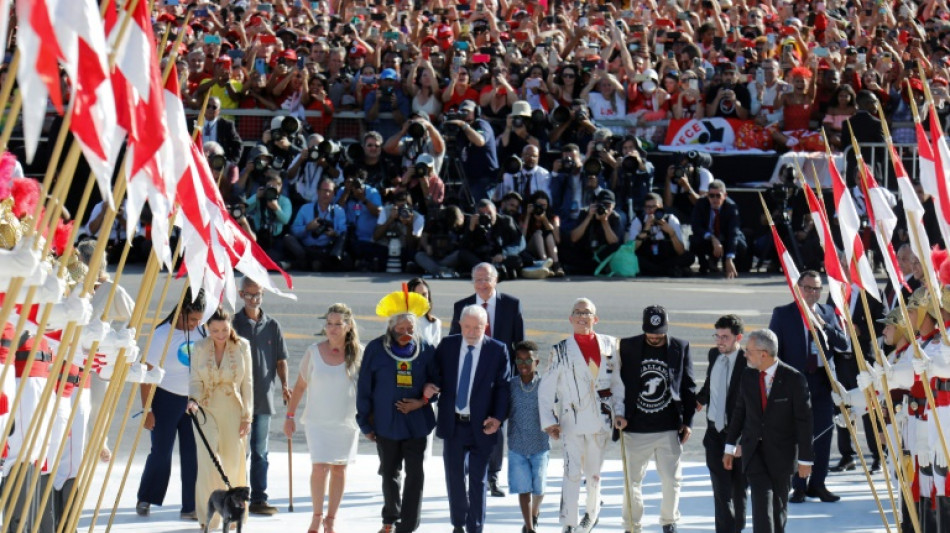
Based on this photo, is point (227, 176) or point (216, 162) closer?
point (216, 162)

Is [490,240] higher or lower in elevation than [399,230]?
lower

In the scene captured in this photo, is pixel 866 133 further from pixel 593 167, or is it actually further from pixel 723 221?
pixel 593 167

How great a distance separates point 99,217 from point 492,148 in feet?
15.7

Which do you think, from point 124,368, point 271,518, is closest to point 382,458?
point 271,518

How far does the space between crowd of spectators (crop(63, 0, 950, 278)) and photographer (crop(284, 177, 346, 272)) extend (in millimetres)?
21

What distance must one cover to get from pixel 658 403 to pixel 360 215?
9.91 meters

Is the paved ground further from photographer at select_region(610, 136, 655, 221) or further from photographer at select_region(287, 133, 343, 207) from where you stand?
photographer at select_region(287, 133, 343, 207)

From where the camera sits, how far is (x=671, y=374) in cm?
1147

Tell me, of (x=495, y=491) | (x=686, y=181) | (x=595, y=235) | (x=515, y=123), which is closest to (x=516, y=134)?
(x=515, y=123)

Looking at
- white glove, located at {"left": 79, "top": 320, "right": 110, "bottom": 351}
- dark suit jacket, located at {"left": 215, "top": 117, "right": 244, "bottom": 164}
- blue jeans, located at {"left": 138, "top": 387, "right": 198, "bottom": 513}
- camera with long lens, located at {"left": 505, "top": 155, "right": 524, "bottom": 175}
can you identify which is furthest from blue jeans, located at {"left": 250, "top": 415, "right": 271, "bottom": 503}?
dark suit jacket, located at {"left": 215, "top": 117, "right": 244, "bottom": 164}

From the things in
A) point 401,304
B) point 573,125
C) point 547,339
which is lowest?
point 401,304

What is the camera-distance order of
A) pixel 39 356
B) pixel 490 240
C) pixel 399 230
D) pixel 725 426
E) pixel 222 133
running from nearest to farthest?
pixel 39 356 → pixel 725 426 → pixel 490 240 → pixel 399 230 → pixel 222 133

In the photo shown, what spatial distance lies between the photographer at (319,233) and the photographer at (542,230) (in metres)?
2.22

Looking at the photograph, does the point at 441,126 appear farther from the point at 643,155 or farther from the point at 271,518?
the point at 271,518
